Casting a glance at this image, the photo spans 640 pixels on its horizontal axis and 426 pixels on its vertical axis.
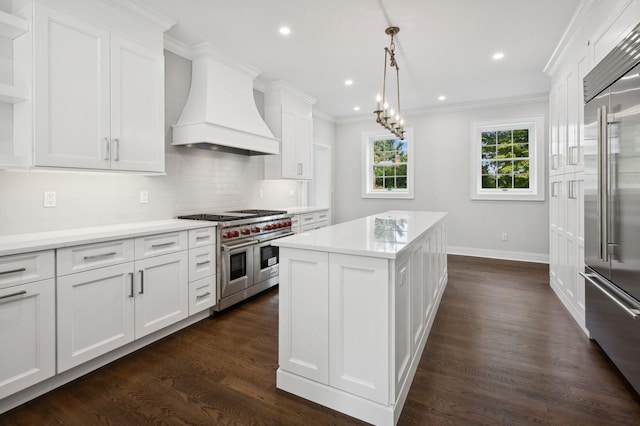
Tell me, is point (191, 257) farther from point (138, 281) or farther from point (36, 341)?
point (36, 341)

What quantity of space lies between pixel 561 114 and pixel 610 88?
154 centimetres

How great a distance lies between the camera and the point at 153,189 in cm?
322

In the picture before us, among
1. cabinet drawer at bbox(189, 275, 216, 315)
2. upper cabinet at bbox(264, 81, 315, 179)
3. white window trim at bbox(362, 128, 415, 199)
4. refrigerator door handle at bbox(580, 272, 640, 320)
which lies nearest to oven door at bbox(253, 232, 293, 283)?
cabinet drawer at bbox(189, 275, 216, 315)

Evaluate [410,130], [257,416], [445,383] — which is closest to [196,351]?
[257,416]

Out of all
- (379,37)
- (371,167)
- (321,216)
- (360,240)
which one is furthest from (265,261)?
(371,167)

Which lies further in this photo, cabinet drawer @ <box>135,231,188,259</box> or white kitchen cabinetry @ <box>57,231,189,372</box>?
cabinet drawer @ <box>135,231,188,259</box>

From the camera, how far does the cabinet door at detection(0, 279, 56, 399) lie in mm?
1759

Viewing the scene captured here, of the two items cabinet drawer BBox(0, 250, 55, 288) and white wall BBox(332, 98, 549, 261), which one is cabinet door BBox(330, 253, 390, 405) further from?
white wall BBox(332, 98, 549, 261)

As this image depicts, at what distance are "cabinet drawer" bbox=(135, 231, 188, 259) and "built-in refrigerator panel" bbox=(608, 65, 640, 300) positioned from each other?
3.09 meters

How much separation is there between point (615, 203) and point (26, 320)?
3541mm

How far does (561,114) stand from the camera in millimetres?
3455

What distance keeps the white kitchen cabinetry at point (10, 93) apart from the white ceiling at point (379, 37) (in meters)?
0.98

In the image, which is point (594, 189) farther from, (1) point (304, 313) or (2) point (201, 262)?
(2) point (201, 262)

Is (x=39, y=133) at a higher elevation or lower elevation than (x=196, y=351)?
higher
